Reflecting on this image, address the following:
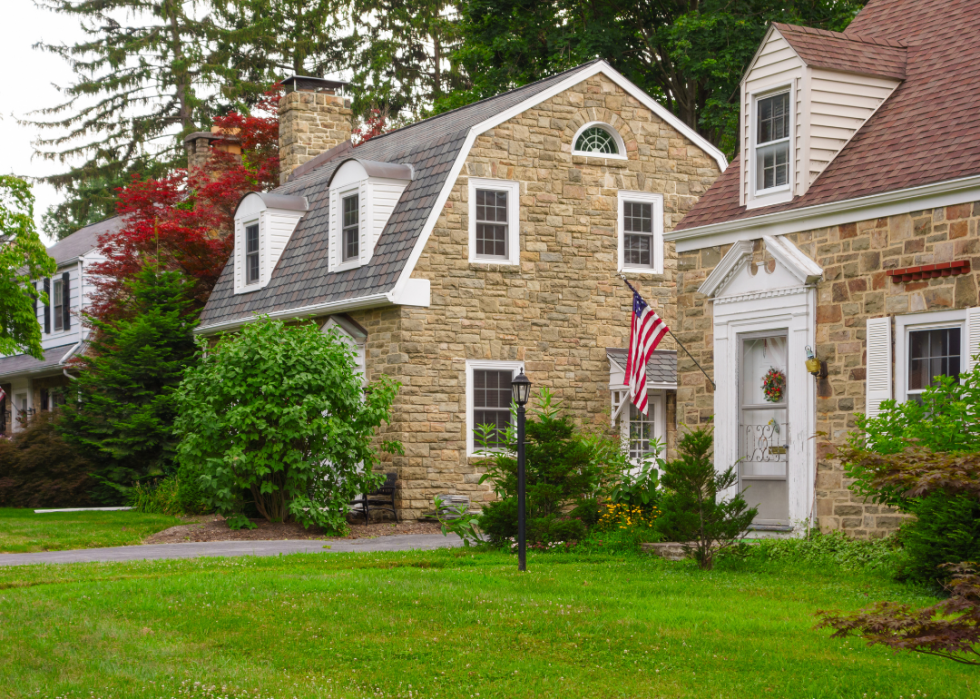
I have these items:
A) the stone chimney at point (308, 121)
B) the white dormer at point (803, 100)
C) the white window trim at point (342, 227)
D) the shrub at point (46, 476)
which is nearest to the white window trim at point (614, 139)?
the white window trim at point (342, 227)

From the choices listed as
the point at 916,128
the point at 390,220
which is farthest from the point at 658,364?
the point at 916,128

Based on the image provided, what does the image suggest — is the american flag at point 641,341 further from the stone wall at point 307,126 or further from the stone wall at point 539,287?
the stone wall at point 307,126

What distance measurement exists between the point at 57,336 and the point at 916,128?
25198mm

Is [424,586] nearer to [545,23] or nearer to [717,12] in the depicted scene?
[717,12]

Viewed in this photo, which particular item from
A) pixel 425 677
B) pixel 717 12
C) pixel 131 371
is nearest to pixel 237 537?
pixel 131 371

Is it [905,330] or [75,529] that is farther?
[75,529]

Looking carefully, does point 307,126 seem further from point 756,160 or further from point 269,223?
point 756,160

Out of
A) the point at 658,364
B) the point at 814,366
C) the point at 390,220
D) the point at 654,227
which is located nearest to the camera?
the point at 814,366

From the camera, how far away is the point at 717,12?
2738cm

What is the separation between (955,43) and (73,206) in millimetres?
41524

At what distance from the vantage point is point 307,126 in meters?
28.7

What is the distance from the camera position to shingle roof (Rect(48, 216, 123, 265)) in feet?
109

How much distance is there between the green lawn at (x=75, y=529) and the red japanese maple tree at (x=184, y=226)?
662 centimetres

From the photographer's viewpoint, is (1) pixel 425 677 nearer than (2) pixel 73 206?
Yes
